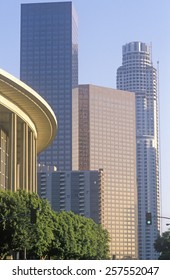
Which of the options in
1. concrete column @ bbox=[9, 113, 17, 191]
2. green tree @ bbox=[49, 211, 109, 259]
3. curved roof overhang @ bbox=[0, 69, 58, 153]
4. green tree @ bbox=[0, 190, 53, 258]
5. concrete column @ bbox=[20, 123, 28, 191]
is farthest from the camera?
concrete column @ bbox=[20, 123, 28, 191]

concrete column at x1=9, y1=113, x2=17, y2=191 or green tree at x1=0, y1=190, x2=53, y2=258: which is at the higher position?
concrete column at x1=9, y1=113, x2=17, y2=191

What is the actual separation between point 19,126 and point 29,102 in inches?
339

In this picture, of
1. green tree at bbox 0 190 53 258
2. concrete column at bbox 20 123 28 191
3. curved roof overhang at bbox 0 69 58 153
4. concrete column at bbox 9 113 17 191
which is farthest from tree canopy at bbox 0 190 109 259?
concrete column at bbox 20 123 28 191

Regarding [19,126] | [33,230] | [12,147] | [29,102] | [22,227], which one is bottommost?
[33,230]

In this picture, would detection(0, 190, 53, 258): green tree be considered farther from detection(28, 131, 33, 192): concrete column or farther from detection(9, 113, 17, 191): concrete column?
detection(28, 131, 33, 192): concrete column

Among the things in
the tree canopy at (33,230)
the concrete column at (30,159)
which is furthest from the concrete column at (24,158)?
the tree canopy at (33,230)

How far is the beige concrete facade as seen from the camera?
97438 mm

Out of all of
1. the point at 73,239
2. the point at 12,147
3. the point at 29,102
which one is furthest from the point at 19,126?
the point at 73,239

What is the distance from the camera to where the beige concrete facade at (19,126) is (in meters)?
97.4

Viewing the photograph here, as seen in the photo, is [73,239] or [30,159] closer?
[73,239]

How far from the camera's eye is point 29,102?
105 meters

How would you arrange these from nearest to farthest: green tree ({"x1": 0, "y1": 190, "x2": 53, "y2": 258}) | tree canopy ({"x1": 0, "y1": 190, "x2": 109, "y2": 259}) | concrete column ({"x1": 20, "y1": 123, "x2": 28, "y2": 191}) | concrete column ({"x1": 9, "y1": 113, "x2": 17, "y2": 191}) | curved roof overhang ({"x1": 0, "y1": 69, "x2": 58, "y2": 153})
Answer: green tree ({"x1": 0, "y1": 190, "x2": 53, "y2": 258})
tree canopy ({"x1": 0, "y1": 190, "x2": 109, "y2": 259})
curved roof overhang ({"x1": 0, "y1": 69, "x2": 58, "y2": 153})
concrete column ({"x1": 9, "y1": 113, "x2": 17, "y2": 191})
concrete column ({"x1": 20, "y1": 123, "x2": 28, "y2": 191})

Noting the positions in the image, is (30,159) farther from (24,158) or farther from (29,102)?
(29,102)
